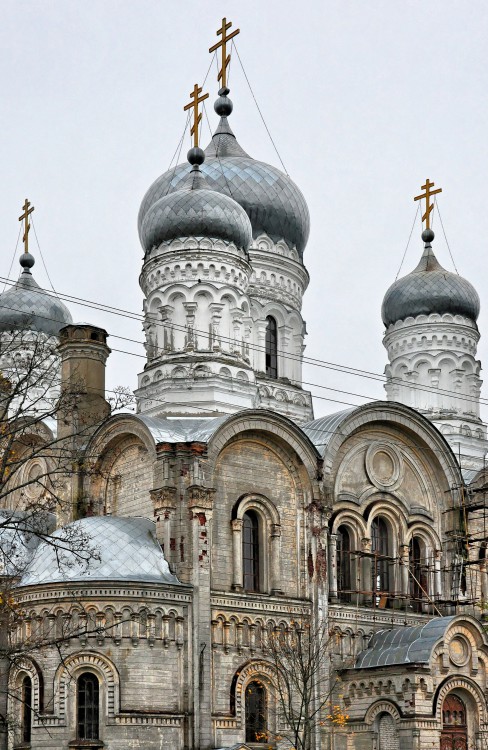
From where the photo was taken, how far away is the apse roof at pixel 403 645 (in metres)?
24.0

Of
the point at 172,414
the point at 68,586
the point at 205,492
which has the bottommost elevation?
the point at 68,586

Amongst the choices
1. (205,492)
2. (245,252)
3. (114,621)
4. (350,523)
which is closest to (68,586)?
(114,621)

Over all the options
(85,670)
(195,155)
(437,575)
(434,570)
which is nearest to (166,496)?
(85,670)

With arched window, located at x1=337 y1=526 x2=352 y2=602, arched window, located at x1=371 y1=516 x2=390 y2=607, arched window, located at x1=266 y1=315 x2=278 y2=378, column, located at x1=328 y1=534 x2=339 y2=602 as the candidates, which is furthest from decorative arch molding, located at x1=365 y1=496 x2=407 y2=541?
arched window, located at x1=266 y1=315 x2=278 y2=378

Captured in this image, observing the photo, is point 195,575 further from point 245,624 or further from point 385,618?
point 385,618

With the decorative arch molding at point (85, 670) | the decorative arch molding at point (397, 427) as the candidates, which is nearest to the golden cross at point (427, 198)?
the decorative arch molding at point (397, 427)

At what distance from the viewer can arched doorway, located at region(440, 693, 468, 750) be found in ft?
79.7

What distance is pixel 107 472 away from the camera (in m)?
26.3

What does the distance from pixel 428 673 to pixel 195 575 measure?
15.7 ft

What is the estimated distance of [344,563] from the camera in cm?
2650

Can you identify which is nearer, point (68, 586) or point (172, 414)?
point (68, 586)

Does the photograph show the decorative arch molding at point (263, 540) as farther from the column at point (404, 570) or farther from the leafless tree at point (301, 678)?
the column at point (404, 570)

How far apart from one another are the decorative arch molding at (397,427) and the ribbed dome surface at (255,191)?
643 centimetres

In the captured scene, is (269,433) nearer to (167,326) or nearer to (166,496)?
(166,496)
